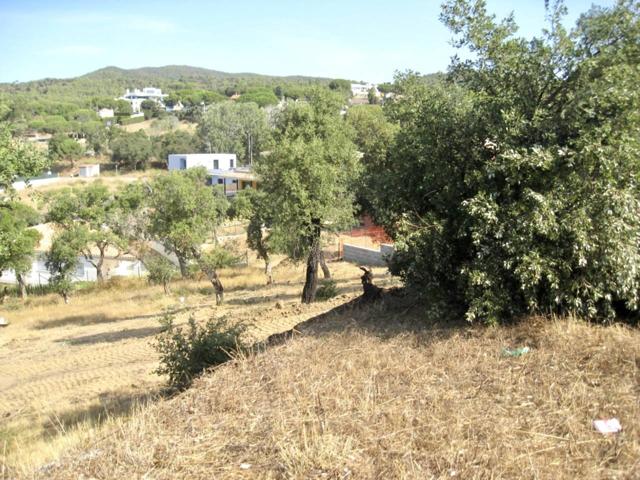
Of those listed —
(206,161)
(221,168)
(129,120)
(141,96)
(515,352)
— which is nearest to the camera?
(515,352)

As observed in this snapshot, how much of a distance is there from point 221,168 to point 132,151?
1914cm

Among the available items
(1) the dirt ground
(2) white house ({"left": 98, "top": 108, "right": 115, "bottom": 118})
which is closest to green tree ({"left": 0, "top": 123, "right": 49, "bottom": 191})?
(1) the dirt ground

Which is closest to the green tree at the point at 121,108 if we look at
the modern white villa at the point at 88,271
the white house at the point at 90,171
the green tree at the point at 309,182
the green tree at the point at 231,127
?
the white house at the point at 90,171

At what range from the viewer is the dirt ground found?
36.8 ft

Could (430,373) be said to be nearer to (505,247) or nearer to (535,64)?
(505,247)

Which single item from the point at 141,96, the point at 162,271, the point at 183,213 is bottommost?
the point at 162,271

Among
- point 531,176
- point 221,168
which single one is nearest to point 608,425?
point 531,176

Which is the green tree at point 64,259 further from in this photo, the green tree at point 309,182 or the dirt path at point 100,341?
the green tree at point 309,182

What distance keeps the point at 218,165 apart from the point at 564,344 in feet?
210

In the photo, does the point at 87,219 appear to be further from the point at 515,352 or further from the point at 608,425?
the point at 608,425

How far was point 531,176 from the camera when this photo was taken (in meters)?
7.55

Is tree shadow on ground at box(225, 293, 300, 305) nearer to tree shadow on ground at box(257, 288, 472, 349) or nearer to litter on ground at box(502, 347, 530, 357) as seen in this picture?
tree shadow on ground at box(257, 288, 472, 349)

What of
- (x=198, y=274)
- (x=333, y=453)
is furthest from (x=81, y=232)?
(x=333, y=453)

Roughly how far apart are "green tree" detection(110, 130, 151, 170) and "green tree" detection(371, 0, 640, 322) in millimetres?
76391
